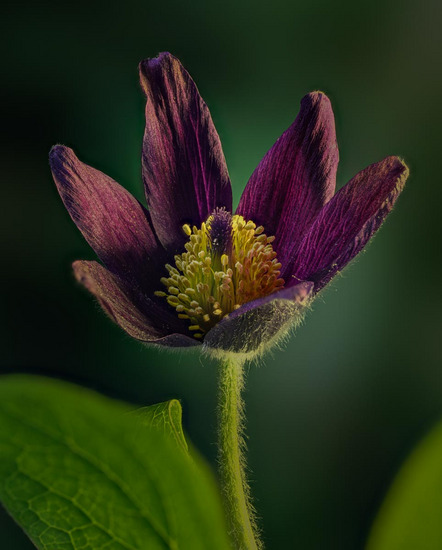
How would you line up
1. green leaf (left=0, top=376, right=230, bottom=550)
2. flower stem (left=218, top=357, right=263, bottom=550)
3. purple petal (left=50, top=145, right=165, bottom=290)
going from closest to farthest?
green leaf (left=0, top=376, right=230, bottom=550), flower stem (left=218, top=357, right=263, bottom=550), purple petal (left=50, top=145, right=165, bottom=290)

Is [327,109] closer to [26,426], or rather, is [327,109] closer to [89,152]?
[26,426]

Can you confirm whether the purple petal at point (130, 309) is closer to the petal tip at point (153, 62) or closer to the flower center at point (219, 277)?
the flower center at point (219, 277)

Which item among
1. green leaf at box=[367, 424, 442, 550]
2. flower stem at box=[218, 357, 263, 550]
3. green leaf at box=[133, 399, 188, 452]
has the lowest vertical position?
flower stem at box=[218, 357, 263, 550]

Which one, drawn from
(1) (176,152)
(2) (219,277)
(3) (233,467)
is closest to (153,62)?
(1) (176,152)

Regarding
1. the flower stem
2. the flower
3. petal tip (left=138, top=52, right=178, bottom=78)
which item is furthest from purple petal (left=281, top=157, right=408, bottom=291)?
petal tip (left=138, top=52, right=178, bottom=78)

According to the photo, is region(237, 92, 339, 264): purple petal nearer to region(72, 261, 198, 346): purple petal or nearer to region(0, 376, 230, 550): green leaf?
region(72, 261, 198, 346): purple petal
